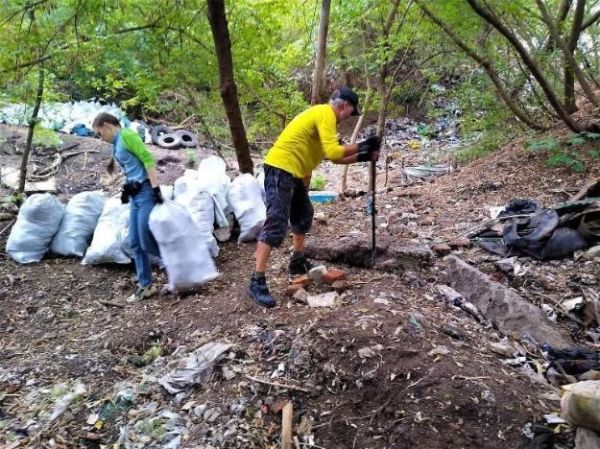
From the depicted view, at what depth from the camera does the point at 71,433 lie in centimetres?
245

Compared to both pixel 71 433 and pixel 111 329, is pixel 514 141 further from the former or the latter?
pixel 71 433

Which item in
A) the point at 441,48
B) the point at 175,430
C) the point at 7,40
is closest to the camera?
the point at 175,430

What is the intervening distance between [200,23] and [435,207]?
366 cm

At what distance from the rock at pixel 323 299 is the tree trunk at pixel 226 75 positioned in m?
2.61

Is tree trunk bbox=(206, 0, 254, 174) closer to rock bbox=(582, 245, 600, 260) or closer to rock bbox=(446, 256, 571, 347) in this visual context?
rock bbox=(446, 256, 571, 347)

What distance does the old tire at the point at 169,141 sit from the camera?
10820mm

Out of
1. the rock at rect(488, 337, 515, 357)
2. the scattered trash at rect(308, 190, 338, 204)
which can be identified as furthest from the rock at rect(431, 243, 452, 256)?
the scattered trash at rect(308, 190, 338, 204)

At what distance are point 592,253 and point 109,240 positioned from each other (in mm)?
4243

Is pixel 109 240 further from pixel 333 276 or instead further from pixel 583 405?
pixel 583 405

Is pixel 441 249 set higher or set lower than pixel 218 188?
lower

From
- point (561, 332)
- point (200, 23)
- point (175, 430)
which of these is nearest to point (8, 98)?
point (200, 23)

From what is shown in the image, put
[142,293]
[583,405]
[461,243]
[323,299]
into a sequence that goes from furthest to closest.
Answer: [461,243]
[142,293]
[323,299]
[583,405]

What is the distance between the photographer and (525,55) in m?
5.11

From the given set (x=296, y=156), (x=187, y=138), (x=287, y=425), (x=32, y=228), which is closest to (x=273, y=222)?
(x=296, y=156)
